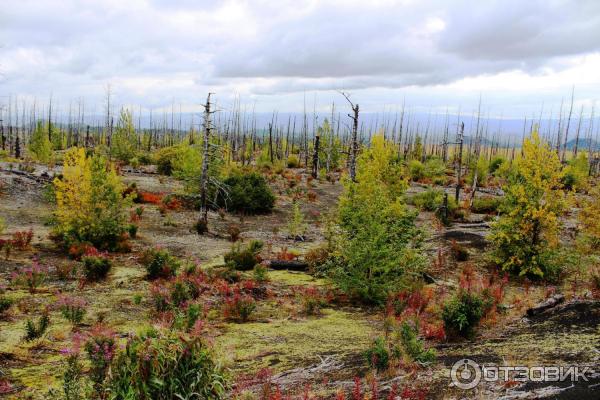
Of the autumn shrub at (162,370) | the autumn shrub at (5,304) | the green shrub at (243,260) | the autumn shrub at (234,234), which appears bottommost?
the autumn shrub at (234,234)

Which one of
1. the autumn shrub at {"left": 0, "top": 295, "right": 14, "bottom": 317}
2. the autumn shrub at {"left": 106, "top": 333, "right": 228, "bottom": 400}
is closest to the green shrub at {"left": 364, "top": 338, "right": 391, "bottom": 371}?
the autumn shrub at {"left": 106, "top": 333, "right": 228, "bottom": 400}

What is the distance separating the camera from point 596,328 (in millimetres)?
8781

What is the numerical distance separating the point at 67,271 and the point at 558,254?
17034 mm

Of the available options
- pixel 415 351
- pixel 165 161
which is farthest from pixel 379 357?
pixel 165 161

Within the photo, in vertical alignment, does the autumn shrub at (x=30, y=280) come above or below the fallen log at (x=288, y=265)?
above

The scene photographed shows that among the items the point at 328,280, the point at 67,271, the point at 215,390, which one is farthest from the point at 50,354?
the point at 328,280

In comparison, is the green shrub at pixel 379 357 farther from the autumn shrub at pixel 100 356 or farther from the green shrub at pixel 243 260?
the green shrub at pixel 243 260

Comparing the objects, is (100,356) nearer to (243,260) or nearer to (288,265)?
(243,260)

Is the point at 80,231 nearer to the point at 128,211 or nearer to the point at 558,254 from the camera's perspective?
the point at 128,211

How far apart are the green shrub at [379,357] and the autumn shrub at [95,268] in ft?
33.2

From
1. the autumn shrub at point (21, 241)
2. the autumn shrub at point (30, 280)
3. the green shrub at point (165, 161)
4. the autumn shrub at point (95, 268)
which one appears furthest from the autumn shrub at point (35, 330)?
the green shrub at point (165, 161)

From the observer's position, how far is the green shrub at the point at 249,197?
94.4ft

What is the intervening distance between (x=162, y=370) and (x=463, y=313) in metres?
6.43

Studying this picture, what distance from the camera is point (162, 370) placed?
5410mm
